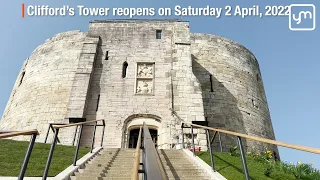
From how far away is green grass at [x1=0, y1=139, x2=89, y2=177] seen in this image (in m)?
4.85

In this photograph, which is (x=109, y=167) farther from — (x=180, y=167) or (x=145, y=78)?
(x=145, y=78)

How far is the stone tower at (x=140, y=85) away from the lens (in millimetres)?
10664

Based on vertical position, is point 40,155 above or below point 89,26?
below

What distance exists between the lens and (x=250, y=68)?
16125 mm

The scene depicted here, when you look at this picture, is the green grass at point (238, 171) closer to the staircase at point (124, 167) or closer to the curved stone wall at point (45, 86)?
the staircase at point (124, 167)

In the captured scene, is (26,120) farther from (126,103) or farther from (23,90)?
(126,103)

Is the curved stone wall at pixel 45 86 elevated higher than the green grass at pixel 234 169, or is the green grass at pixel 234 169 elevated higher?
the curved stone wall at pixel 45 86

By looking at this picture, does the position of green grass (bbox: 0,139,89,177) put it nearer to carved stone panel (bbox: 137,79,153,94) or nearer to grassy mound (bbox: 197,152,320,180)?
grassy mound (bbox: 197,152,320,180)

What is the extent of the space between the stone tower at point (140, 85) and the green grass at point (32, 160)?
9.12 feet

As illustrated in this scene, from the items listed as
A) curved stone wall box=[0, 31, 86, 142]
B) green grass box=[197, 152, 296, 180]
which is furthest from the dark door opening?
green grass box=[197, 152, 296, 180]

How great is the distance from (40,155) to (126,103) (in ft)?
16.4

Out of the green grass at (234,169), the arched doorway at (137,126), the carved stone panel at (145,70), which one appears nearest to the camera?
the green grass at (234,169)

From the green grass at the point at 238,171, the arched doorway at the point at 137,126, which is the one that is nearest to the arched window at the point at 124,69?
the arched doorway at the point at 137,126

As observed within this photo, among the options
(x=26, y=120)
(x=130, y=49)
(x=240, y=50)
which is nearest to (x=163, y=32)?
(x=130, y=49)
